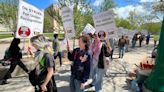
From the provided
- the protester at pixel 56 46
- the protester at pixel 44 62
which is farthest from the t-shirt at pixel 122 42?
the protester at pixel 44 62

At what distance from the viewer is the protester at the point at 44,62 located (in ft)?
17.0

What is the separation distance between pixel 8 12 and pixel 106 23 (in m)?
32.3

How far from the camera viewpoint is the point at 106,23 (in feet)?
28.3

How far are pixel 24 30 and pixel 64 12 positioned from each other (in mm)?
1093

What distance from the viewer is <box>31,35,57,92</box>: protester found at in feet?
17.0

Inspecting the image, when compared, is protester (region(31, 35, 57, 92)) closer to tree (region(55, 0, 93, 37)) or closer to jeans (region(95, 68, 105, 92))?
jeans (region(95, 68, 105, 92))

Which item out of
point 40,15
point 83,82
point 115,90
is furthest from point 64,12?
point 83,82

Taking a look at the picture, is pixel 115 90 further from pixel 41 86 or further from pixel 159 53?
pixel 159 53

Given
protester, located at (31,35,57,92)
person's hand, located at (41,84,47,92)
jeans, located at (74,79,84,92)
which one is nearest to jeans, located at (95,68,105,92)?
jeans, located at (74,79,84,92)

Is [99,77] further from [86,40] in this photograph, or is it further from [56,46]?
[56,46]

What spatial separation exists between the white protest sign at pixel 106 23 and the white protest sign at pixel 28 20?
4.81ft

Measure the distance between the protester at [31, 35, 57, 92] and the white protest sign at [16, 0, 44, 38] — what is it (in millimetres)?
3098

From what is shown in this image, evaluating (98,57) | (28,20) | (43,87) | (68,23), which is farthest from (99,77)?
(43,87)

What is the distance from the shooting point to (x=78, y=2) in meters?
19.4
